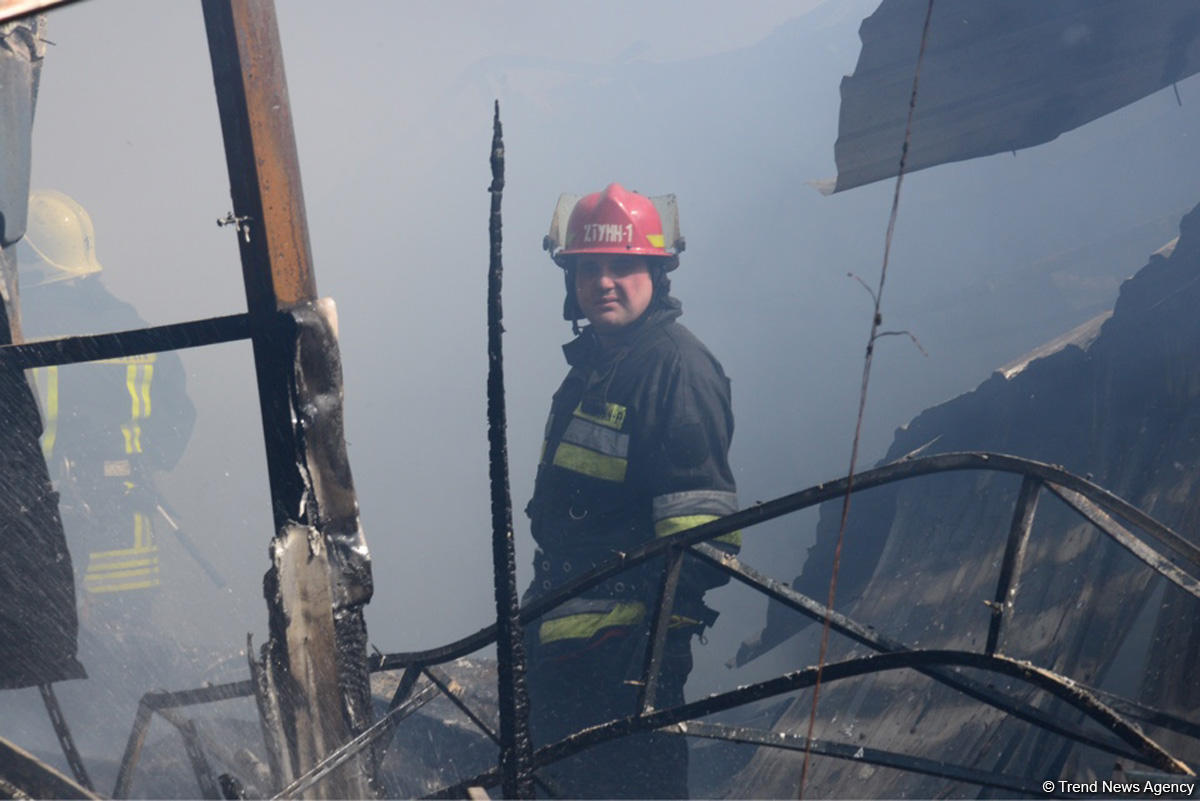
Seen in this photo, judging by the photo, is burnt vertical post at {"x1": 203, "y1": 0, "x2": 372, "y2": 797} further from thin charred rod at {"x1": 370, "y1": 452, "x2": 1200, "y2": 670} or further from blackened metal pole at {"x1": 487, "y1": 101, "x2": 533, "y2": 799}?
blackened metal pole at {"x1": 487, "y1": 101, "x2": 533, "y2": 799}

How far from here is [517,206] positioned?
58219 mm

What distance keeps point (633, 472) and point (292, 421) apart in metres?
2.16

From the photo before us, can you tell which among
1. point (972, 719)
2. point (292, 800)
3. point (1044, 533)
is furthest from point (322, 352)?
point (1044, 533)

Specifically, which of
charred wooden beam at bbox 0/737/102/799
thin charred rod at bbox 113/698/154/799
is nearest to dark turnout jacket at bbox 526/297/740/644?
thin charred rod at bbox 113/698/154/799

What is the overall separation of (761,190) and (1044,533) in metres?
29.6

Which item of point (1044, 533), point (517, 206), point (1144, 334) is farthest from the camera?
point (517, 206)

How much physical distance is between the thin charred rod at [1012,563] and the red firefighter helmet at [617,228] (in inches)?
111

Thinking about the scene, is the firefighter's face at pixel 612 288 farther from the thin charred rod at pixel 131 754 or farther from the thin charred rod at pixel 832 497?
the thin charred rod at pixel 131 754

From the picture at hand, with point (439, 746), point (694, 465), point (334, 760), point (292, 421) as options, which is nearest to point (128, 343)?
point (292, 421)

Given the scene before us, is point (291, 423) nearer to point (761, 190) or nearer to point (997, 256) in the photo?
point (997, 256)

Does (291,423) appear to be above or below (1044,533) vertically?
above

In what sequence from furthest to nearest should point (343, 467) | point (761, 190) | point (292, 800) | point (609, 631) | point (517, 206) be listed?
point (517, 206) < point (761, 190) < point (609, 631) < point (343, 467) < point (292, 800)

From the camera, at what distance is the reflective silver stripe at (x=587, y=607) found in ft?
12.1

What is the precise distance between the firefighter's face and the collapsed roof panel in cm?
144
